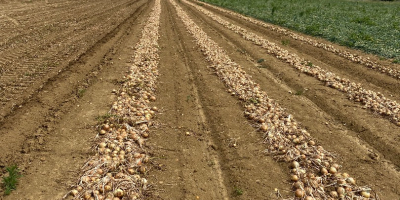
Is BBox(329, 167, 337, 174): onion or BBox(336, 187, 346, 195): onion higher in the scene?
BBox(329, 167, 337, 174): onion

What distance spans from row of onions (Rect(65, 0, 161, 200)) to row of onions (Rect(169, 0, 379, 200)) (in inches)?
110

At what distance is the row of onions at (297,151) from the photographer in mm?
4180

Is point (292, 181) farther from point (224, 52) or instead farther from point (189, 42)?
point (189, 42)

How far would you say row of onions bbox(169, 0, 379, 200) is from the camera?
418 centimetres

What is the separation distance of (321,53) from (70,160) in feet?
40.7

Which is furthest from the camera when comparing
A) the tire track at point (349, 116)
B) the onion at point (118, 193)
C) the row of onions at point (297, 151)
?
the tire track at point (349, 116)

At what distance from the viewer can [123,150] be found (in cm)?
483

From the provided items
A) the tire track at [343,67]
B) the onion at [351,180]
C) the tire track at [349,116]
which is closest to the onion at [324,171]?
Result: the onion at [351,180]

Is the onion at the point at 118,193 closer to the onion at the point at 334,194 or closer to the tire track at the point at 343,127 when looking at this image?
the onion at the point at 334,194

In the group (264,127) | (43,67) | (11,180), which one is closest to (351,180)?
(264,127)

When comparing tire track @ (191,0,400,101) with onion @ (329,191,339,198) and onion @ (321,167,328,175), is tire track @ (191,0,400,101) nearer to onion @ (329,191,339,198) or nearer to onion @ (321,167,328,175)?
onion @ (321,167,328,175)

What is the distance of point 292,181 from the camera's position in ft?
14.7

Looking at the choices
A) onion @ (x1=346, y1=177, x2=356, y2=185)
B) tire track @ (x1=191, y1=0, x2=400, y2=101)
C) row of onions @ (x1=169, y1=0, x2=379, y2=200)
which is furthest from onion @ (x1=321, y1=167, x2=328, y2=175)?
tire track @ (x1=191, y1=0, x2=400, y2=101)

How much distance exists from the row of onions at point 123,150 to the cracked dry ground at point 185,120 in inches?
8.8
